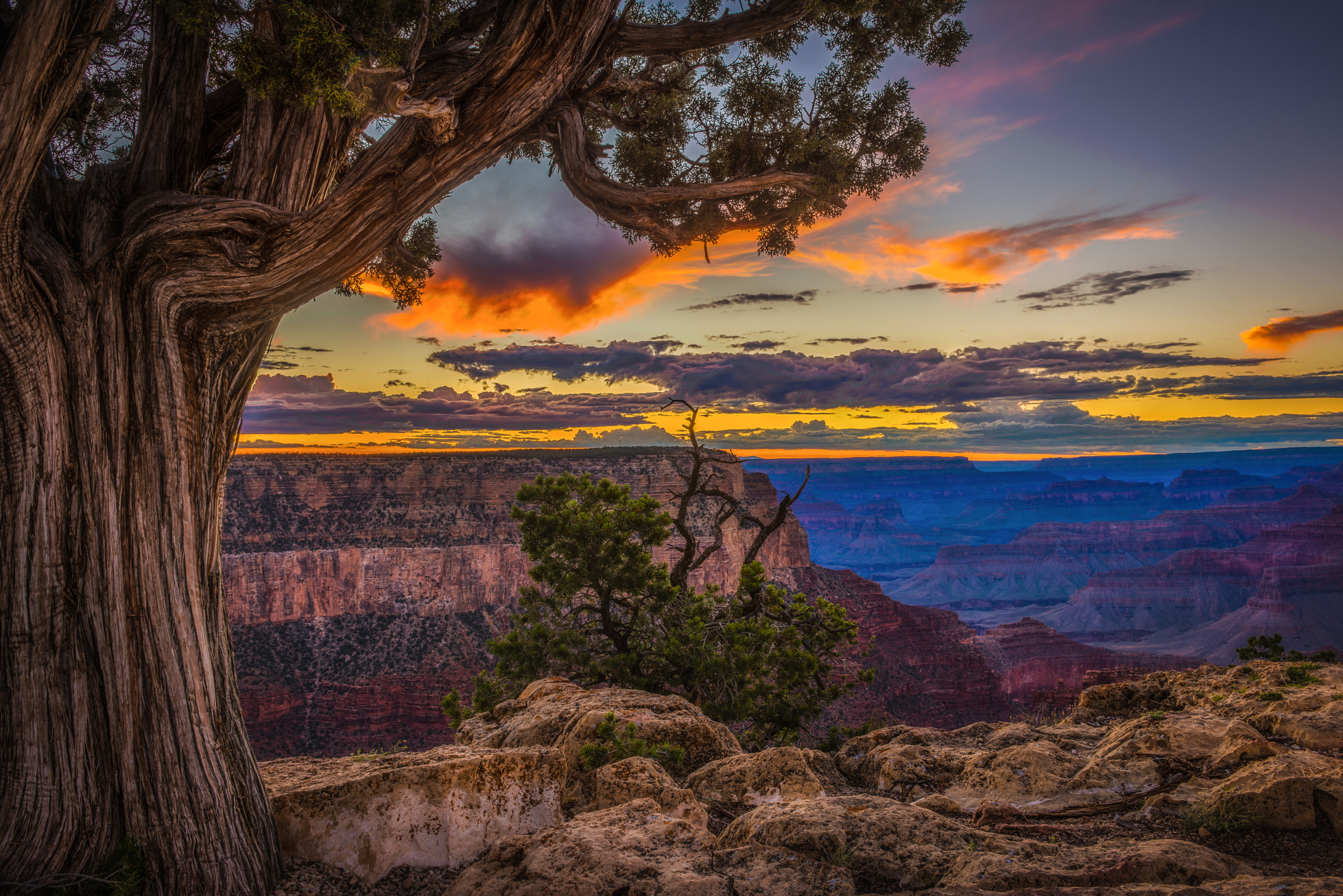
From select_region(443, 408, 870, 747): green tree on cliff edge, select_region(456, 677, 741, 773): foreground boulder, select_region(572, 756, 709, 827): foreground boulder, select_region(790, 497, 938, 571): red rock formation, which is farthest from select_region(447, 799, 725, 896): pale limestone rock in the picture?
select_region(790, 497, 938, 571): red rock formation

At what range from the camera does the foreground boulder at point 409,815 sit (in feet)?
13.3

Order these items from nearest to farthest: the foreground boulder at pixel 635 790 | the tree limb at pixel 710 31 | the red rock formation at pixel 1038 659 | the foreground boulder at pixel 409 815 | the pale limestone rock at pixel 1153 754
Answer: the foreground boulder at pixel 409 815 → the foreground boulder at pixel 635 790 → the pale limestone rock at pixel 1153 754 → the tree limb at pixel 710 31 → the red rock formation at pixel 1038 659

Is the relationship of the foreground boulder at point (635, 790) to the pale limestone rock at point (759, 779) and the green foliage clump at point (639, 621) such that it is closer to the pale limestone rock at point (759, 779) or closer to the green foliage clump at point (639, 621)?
the pale limestone rock at point (759, 779)

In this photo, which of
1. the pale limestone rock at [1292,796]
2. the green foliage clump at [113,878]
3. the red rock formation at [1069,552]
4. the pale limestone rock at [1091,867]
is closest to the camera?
the pale limestone rock at [1091,867]

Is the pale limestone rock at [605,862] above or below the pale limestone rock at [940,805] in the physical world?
above

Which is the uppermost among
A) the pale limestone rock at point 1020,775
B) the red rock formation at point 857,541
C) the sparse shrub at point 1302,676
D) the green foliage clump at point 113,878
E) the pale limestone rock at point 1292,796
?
the green foliage clump at point 113,878

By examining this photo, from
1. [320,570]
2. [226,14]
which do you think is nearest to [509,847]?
[226,14]

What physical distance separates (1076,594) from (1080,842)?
14324 centimetres

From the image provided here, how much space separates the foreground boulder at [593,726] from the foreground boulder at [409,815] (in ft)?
4.98

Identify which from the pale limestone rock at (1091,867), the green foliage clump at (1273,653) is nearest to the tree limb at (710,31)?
the pale limestone rock at (1091,867)

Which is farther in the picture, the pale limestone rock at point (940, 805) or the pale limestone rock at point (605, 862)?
the pale limestone rock at point (940, 805)

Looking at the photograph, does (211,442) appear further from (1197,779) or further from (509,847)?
(1197,779)

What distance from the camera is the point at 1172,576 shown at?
11844 centimetres

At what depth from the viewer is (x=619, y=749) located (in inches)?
227
